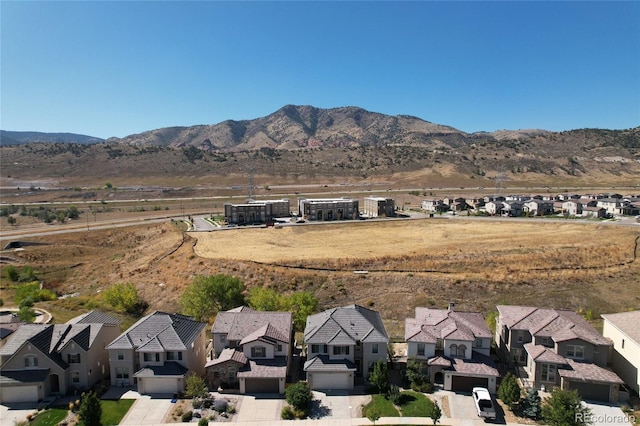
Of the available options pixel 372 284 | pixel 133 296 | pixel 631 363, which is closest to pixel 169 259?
pixel 133 296

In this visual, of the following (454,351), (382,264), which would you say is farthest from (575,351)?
(382,264)

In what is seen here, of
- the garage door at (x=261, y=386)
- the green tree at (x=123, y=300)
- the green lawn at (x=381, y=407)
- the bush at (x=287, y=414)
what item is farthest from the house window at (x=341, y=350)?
the green tree at (x=123, y=300)

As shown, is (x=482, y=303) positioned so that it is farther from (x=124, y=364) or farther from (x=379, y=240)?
(x=124, y=364)

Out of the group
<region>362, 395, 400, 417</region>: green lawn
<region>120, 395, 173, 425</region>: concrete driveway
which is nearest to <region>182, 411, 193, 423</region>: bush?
<region>120, 395, 173, 425</region>: concrete driveway

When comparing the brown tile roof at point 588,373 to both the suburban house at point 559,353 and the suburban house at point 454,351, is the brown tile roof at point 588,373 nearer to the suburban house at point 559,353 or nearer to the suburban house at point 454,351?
the suburban house at point 559,353

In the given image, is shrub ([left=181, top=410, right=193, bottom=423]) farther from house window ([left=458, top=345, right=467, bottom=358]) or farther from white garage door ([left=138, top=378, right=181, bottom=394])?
house window ([left=458, top=345, right=467, bottom=358])

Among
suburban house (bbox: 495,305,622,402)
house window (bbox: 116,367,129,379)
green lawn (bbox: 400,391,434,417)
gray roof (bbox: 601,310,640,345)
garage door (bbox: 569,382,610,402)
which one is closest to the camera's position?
green lawn (bbox: 400,391,434,417)

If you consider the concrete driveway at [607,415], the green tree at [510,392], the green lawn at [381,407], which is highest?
the green tree at [510,392]
